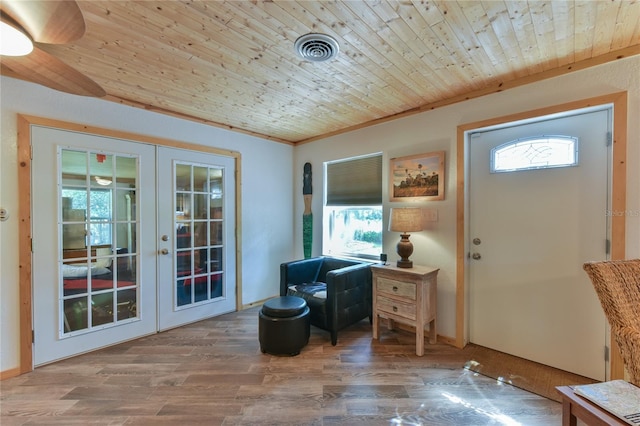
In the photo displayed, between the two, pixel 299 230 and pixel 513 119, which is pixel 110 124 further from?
pixel 513 119

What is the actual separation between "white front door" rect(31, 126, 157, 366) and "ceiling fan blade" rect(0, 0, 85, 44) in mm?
1594

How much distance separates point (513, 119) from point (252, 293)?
3566 millimetres

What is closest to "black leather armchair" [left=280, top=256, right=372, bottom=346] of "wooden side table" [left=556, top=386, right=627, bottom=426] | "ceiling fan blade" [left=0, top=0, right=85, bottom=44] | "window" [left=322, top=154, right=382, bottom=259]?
"window" [left=322, top=154, right=382, bottom=259]

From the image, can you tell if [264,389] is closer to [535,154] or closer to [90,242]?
[90,242]

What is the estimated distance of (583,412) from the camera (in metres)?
1.12

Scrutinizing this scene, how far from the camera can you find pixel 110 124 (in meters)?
2.70

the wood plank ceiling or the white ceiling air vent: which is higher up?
the wood plank ceiling

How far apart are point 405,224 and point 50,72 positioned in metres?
2.75

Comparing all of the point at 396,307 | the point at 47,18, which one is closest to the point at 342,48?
the point at 47,18

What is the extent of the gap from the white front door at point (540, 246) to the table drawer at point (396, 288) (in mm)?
639

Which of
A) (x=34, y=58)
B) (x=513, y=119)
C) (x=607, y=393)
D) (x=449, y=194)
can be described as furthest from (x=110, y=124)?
(x=607, y=393)

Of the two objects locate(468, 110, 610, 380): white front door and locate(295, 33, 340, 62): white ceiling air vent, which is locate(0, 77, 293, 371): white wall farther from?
locate(468, 110, 610, 380): white front door

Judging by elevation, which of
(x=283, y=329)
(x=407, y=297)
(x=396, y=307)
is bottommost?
(x=283, y=329)

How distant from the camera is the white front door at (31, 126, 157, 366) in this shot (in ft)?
7.77
